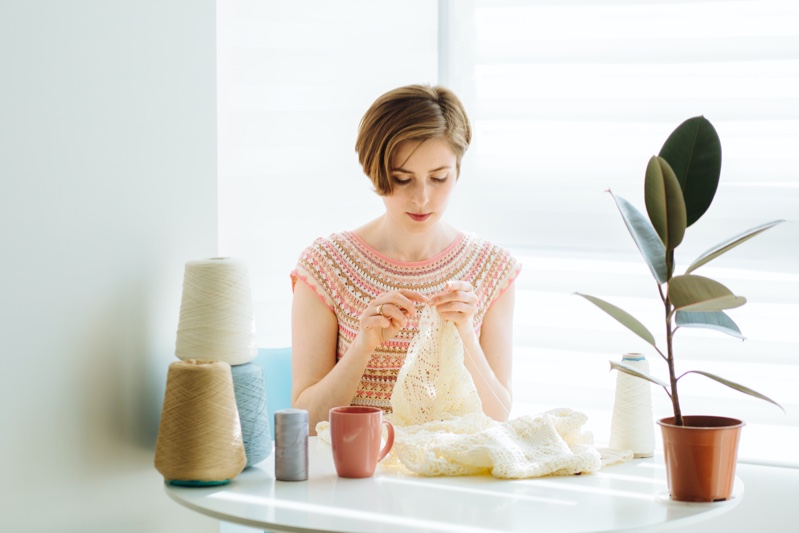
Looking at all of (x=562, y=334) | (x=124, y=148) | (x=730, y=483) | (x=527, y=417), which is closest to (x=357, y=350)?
(x=527, y=417)

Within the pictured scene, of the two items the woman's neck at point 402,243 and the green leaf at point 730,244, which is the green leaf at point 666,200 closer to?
the green leaf at point 730,244

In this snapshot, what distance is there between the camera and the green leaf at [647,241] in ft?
4.34

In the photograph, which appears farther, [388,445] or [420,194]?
[420,194]

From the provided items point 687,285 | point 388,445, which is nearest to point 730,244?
point 687,285

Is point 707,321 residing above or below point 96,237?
below

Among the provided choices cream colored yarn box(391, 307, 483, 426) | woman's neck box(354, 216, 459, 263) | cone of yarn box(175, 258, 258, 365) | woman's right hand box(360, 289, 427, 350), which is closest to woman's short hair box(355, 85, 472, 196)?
woman's neck box(354, 216, 459, 263)

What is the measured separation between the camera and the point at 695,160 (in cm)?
132

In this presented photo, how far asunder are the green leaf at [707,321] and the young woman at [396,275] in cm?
48

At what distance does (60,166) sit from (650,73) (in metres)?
1.72

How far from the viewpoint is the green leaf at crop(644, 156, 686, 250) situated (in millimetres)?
1277

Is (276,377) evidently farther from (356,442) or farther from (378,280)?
(356,442)

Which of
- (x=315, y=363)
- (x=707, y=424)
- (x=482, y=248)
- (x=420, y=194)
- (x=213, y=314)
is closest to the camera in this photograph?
(x=707, y=424)

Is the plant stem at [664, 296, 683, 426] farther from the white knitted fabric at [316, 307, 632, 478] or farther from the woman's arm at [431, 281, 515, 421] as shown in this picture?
the woman's arm at [431, 281, 515, 421]

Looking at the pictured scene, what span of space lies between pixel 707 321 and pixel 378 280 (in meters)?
0.88
